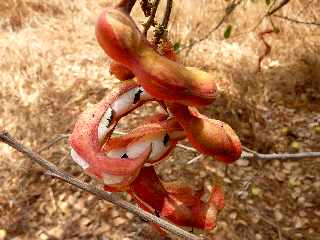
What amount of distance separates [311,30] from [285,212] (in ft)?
4.43

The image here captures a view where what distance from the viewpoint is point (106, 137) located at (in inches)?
20.6

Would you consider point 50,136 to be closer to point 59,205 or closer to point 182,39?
point 59,205

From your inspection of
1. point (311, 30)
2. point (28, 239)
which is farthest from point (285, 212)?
point (311, 30)

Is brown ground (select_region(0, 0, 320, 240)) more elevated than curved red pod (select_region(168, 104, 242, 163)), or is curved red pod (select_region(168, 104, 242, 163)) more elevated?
curved red pod (select_region(168, 104, 242, 163))

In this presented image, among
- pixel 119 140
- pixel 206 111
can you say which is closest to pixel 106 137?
pixel 119 140

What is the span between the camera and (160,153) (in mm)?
560

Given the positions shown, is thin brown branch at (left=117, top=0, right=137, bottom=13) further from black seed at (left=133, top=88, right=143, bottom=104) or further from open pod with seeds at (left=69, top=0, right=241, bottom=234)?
black seed at (left=133, top=88, right=143, bottom=104)

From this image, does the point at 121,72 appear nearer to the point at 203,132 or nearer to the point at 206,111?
the point at 203,132

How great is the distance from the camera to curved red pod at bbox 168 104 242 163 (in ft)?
1.63

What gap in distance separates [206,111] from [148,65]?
97.4 inches

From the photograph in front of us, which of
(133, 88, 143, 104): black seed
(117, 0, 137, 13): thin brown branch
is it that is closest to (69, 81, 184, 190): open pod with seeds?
(133, 88, 143, 104): black seed

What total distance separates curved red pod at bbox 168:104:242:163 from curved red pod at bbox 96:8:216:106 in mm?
32

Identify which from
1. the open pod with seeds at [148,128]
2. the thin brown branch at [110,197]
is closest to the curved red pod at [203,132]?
the open pod with seeds at [148,128]

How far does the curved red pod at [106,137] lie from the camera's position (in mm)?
502
